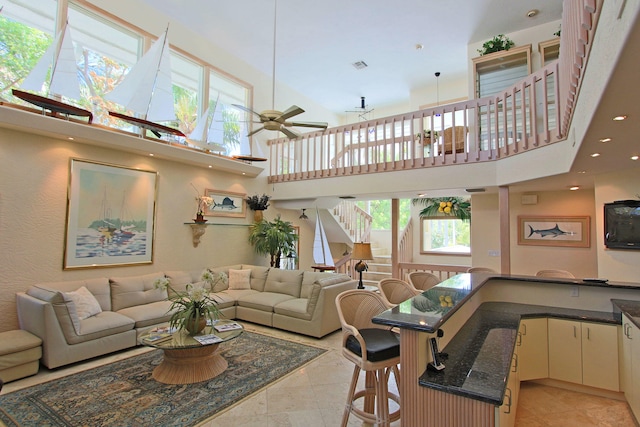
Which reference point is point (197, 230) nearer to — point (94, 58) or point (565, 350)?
point (94, 58)

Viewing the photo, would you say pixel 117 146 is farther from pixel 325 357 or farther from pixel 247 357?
pixel 325 357

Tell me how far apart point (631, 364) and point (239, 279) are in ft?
17.2

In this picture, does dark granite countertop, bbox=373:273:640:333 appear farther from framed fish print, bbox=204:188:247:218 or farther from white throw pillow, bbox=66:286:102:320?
framed fish print, bbox=204:188:247:218

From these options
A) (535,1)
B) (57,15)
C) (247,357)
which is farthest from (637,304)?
(57,15)

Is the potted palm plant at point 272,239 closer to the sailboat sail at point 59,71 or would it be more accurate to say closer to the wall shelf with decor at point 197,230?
the wall shelf with decor at point 197,230

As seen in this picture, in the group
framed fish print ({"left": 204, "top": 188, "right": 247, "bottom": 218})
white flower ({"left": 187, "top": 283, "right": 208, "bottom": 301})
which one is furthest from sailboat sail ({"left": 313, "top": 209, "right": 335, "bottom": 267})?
white flower ({"left": 187, "top": 283, "right": 208, "bottom": 301})

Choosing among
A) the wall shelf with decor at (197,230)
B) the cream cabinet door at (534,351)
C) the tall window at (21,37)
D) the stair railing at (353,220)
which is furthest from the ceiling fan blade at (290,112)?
the stair railing at (353,220)

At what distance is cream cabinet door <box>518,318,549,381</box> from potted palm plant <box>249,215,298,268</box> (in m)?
4.71

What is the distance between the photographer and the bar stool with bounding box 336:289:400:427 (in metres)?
2.19

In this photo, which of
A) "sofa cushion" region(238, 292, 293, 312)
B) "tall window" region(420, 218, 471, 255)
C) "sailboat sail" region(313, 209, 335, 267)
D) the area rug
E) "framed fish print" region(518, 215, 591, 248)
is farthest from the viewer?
"tall window" region(420, 218, 471, 255)

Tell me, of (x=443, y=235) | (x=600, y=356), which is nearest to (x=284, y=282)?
(x=600, y=356)

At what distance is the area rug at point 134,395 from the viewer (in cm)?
264

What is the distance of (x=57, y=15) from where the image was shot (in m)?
4.52

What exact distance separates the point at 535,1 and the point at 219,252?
7206 millimetres
